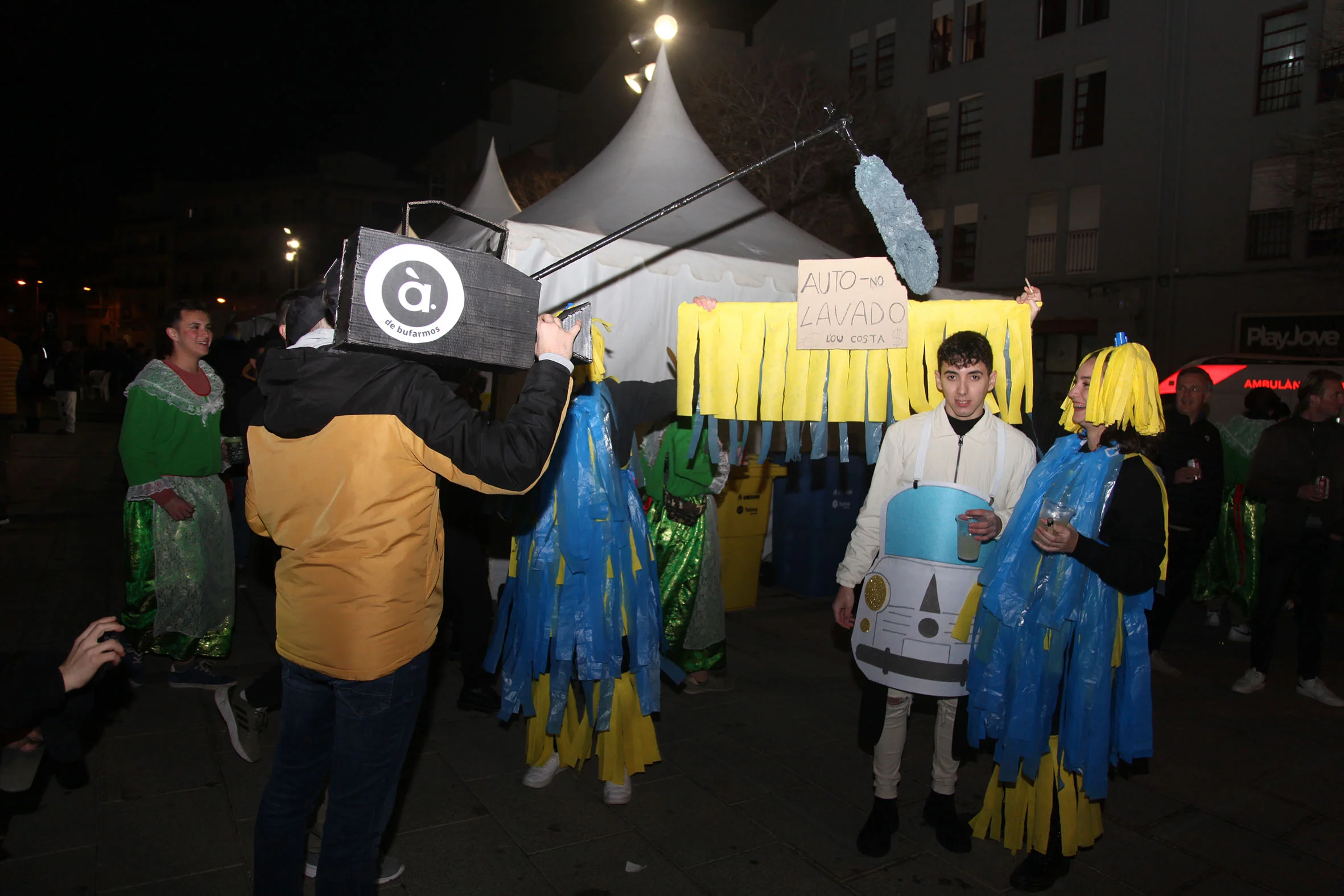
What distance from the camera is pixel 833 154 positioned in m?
12.9

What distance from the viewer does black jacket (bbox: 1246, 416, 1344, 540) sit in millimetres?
4656

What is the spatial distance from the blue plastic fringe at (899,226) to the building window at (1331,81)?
51.2 ft

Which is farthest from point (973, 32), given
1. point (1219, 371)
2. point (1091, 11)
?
point (1219, 371)

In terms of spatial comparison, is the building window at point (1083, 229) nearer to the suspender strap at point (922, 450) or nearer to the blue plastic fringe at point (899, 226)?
the blue plastic fringe at point (899, 226)

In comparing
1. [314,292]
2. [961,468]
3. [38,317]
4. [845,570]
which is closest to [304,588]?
[314,292]

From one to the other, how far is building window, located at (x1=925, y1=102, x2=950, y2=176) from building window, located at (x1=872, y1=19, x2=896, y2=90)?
4.77 ft

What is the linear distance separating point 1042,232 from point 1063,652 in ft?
60.4

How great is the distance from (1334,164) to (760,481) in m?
12.9

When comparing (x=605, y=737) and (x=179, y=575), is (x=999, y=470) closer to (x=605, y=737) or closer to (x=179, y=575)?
(x=605, y=737)

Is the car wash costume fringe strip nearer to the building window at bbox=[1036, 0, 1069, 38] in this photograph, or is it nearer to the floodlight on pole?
the floodlight on pole

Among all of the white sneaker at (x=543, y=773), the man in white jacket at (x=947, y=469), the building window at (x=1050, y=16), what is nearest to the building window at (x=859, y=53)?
the building window at (x=1050, y=16)

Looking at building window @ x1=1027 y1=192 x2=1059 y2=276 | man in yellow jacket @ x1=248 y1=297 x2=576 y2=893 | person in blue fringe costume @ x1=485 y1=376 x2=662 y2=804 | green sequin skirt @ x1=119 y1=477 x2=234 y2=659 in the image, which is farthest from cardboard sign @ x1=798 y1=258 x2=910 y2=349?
building window @ x1=1027 y1=192 x2=1059 y2=276

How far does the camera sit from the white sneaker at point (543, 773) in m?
3.41

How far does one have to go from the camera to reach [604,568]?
3271mm
